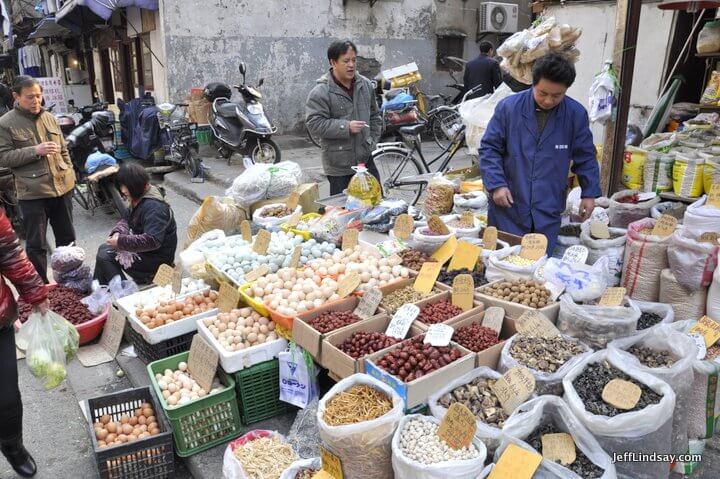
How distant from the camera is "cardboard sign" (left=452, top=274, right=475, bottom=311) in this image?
297 centimetres

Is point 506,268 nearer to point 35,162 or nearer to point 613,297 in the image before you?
point 613,297

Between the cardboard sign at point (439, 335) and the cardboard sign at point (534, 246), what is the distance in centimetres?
91

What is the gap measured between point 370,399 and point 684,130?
4.62 m

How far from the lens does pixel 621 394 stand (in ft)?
7.00

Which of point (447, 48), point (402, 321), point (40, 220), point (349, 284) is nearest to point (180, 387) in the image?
point (349, 284)

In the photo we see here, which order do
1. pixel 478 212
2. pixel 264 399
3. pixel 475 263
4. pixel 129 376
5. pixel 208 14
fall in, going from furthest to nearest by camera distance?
1. pixel 208 14
2. pixel 478 212
3. pixel 129 376
4. pixel 475 263
5. pixel 264 399

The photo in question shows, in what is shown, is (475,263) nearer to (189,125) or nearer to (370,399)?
(370,399)

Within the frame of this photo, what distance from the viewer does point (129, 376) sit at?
3705mm

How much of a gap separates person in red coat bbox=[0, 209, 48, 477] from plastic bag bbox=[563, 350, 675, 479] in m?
2.52

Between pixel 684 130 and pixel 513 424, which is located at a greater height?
pixel 684 130

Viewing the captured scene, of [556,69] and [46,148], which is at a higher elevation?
[556,69]

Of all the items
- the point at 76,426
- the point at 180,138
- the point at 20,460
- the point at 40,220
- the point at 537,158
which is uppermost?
the point at 537,158

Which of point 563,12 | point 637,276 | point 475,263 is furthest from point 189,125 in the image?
point 637,276

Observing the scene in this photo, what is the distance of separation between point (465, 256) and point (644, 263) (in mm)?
1051
